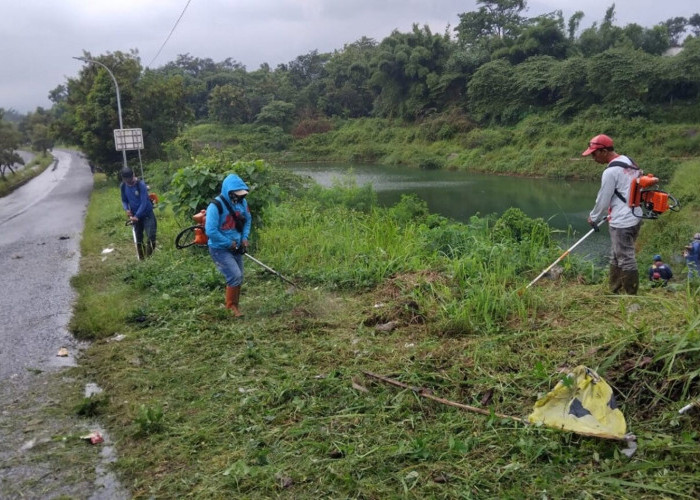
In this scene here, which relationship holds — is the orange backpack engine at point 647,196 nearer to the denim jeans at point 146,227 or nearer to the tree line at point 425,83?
the denim jeans at point 146,227

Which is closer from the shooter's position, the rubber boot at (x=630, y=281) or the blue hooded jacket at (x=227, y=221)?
the rubber boot at (x=630, y=281)

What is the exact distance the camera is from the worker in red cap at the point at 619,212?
5.53m

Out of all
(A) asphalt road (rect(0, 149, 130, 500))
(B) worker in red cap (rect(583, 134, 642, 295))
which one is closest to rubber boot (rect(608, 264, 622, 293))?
(B) worker in red cap (rect(583, 134, 642, 295))

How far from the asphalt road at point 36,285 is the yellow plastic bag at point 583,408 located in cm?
438

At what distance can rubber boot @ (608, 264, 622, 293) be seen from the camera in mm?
5735

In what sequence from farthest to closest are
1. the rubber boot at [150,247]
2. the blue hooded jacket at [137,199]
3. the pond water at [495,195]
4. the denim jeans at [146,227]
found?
the pond water at [495,195]
the rubber boot at [150,247]
the denim jeans at [146,227]
the blue hooded jacket at [137,199]

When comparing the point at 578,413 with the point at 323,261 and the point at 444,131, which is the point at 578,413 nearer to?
the point at 323,261

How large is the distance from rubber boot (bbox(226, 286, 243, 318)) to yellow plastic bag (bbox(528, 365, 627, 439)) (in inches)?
144

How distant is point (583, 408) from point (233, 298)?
400cm

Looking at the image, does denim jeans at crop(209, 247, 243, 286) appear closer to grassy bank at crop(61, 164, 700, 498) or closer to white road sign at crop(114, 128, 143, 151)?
grassy bank at crop(61, 164, 700, 498)

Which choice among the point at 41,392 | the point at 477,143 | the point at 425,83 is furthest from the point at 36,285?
the point at 425,83

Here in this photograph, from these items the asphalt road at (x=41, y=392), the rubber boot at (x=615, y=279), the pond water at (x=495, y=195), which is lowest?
the pond water at (x=495, y=195)

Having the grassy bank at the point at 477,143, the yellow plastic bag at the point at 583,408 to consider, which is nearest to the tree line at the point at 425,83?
the grassy bank at the point at 477,143

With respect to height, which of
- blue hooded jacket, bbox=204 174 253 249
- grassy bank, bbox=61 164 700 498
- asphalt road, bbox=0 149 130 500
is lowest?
asphalt road, bbox=0 149 130 500
